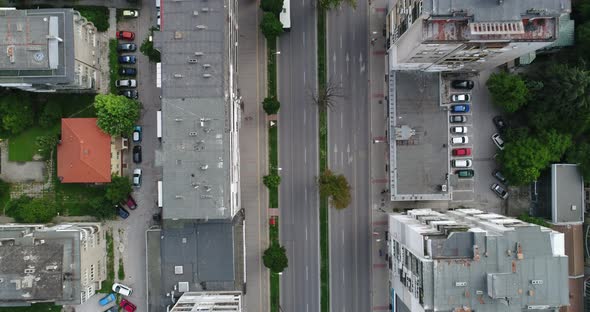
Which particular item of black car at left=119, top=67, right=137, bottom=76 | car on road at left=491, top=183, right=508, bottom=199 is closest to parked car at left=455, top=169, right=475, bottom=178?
car on road at left=491, top=183, right=508, bottom=199

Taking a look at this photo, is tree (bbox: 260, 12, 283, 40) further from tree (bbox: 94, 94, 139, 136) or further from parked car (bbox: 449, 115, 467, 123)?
parked car (bbox: 449, 115, 467, 123)

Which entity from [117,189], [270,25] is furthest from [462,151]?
[117,189]

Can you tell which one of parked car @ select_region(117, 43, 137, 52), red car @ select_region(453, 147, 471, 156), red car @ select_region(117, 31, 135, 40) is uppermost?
red car @ select_region(117, 31, 135, 40)

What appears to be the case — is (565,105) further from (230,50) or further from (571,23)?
(230,50)

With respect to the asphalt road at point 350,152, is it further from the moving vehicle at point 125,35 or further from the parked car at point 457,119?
the moving vehicle at point 125,35

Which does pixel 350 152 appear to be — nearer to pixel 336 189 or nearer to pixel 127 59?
pixel 336 189
